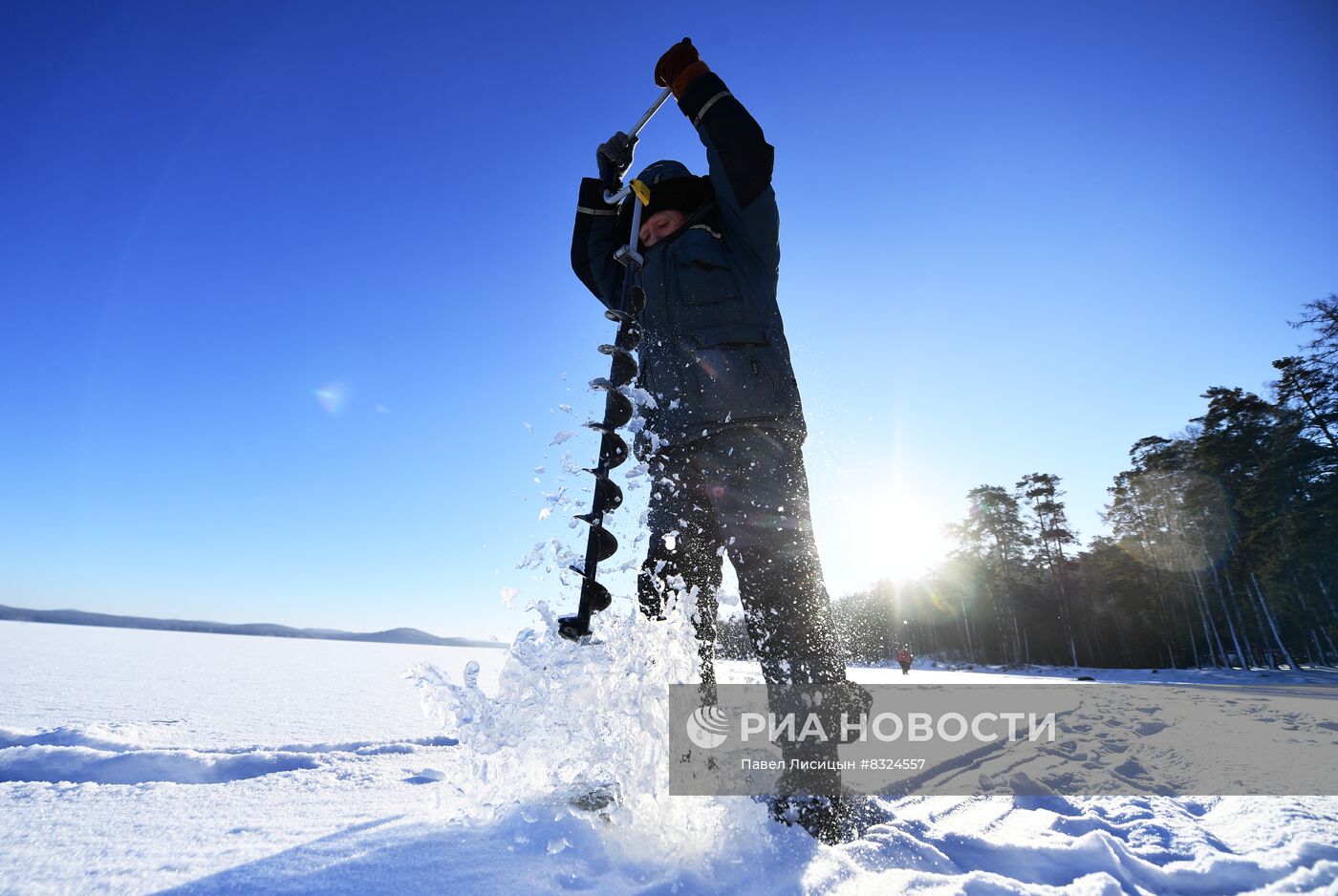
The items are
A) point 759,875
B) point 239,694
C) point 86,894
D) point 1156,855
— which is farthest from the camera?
point 239,694

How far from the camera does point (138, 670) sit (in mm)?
6758

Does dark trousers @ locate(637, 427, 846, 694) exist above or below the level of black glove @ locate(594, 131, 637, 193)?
below

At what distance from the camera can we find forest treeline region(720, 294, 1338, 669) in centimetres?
1805

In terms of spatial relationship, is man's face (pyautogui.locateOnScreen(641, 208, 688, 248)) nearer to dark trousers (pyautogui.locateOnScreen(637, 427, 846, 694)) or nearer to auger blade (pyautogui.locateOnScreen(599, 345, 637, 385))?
auger blade (pyautogui.locateOnScreen(599, 345, 637, 385))

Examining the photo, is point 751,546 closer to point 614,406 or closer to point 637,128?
point 614,406

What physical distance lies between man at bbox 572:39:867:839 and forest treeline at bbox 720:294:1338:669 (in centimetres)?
822

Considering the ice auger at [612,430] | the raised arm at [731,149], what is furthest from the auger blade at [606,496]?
the raised arm at [731,149]

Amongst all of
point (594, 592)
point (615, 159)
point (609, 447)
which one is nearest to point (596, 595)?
point (594, 592)

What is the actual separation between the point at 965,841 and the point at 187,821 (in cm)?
180

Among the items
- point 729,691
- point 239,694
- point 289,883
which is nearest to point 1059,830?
point 729,691

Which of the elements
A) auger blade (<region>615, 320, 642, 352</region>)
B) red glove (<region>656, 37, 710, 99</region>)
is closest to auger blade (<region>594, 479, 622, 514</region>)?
auger blade (<region>615, 320, 642, 352</region>)

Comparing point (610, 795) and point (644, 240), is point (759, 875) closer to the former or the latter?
point (610, 795)

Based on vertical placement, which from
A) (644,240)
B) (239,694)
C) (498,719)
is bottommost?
(239,694)

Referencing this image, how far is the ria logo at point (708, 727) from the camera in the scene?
1674 millimetres
